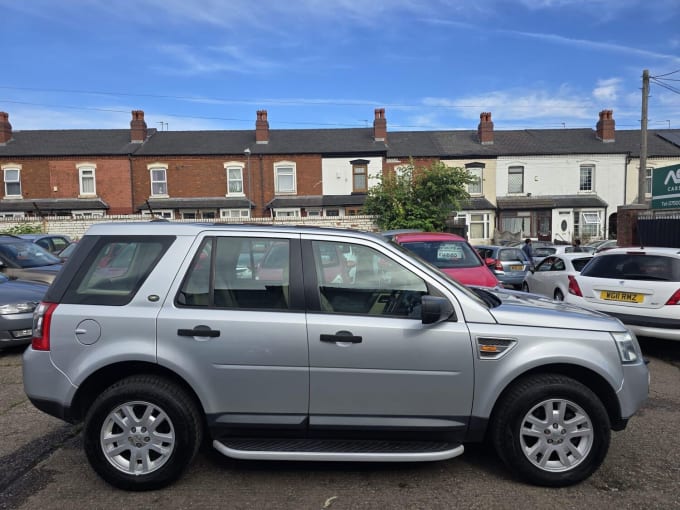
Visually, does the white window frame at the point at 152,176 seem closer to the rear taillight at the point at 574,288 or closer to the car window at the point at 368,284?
the rear taillight at the point at 574,288

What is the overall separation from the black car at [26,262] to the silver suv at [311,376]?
6.67m

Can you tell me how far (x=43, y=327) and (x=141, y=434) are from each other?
1024mm

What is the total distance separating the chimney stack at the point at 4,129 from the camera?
1298 inches

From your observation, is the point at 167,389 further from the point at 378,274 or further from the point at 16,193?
the point at 16,193

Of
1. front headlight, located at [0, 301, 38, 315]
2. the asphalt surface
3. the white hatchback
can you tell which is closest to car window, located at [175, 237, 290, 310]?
the asphalt surface

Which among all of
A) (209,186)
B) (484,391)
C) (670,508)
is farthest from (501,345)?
(209,186)

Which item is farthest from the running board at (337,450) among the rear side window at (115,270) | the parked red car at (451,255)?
the parked red car at (451,255)

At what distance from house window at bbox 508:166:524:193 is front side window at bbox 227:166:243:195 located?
18584mm

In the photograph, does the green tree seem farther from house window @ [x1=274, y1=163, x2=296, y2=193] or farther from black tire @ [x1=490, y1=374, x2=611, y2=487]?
black tire @ [x1=490, y1=374, x2=611, y2=487]

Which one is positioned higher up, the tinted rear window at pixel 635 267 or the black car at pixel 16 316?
the tinted rear window at pixel 635 267

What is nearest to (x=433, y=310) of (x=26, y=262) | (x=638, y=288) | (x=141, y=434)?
(x=141, y=434)

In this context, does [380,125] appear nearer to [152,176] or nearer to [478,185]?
[478,185]

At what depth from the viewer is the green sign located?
45.4ft

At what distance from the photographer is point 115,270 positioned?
3.62 meters
